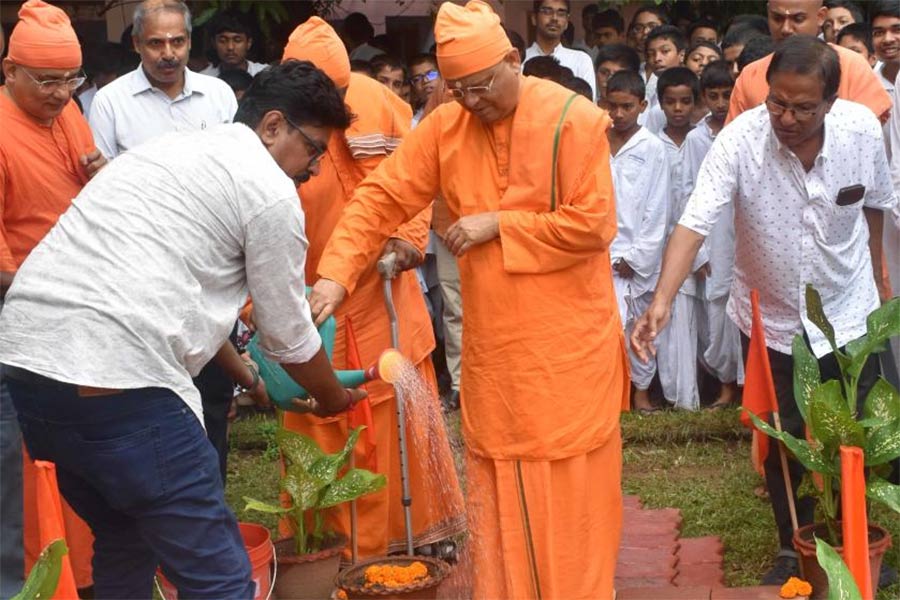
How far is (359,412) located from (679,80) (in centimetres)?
361

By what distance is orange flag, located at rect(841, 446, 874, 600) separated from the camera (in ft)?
12.5

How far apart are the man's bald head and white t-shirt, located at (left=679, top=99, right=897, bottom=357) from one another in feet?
5.17

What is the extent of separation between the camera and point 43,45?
5.09 m

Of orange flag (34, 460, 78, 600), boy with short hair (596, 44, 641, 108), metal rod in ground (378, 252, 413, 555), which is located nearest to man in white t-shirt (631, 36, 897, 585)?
metal rod in ground (378, 252, 413, 555)

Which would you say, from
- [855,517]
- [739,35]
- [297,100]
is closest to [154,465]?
[297,100]

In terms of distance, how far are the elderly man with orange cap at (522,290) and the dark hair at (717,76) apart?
340 centimetres

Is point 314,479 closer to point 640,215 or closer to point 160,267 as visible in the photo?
point 160,267

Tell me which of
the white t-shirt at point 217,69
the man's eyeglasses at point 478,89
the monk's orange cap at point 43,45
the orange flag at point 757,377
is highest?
the monk's orange cap at point 43,45

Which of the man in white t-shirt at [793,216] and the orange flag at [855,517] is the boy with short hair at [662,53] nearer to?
the man in white t-shirt at [793,216]

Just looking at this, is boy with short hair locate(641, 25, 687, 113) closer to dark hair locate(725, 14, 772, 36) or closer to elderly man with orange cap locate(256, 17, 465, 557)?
dark hair locate(725, 14, 772, 36)

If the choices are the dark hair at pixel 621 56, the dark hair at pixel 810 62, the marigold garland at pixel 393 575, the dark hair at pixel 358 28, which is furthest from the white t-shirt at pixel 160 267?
the dark hair at pixel 358 28

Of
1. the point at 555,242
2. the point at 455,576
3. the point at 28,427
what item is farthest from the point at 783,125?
the point at 28,427

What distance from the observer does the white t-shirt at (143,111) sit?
622cm

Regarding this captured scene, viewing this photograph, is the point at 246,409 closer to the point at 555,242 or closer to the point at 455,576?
the point at 455,576
